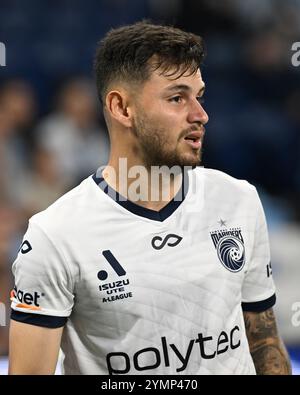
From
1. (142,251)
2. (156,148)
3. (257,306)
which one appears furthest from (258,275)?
(156,148)

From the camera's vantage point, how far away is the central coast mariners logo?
250 centimetres

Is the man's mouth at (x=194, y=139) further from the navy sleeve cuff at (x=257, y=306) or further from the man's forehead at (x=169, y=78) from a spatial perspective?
the navy sleeve cuff at (x=257, y=306)

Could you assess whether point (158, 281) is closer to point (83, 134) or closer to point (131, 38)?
point (131, 38)

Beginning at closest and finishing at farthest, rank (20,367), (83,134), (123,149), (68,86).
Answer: (20,367), (123,149), (83,134), (68,86)

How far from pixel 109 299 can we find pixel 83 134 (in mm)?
3580

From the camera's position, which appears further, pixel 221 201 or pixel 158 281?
pixel 221 201

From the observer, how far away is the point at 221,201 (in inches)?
102

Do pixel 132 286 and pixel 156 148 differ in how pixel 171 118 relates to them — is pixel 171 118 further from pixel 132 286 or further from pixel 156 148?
pixel 132 286

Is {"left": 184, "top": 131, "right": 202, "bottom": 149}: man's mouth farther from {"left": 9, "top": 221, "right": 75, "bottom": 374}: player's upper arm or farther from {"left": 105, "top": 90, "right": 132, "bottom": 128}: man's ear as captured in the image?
{"left": 9, "top": 221, "right": 75, "bottom": 374}: player's upper arm

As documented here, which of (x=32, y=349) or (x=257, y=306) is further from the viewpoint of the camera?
(x=257, y=306)

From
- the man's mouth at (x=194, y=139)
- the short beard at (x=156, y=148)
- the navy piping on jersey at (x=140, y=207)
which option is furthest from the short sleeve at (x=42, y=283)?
the man's mouth at (x=194, y=139)

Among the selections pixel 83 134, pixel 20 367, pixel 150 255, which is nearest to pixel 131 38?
pixel 150 255

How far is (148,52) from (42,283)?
756mm

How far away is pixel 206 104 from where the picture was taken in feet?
22.1
